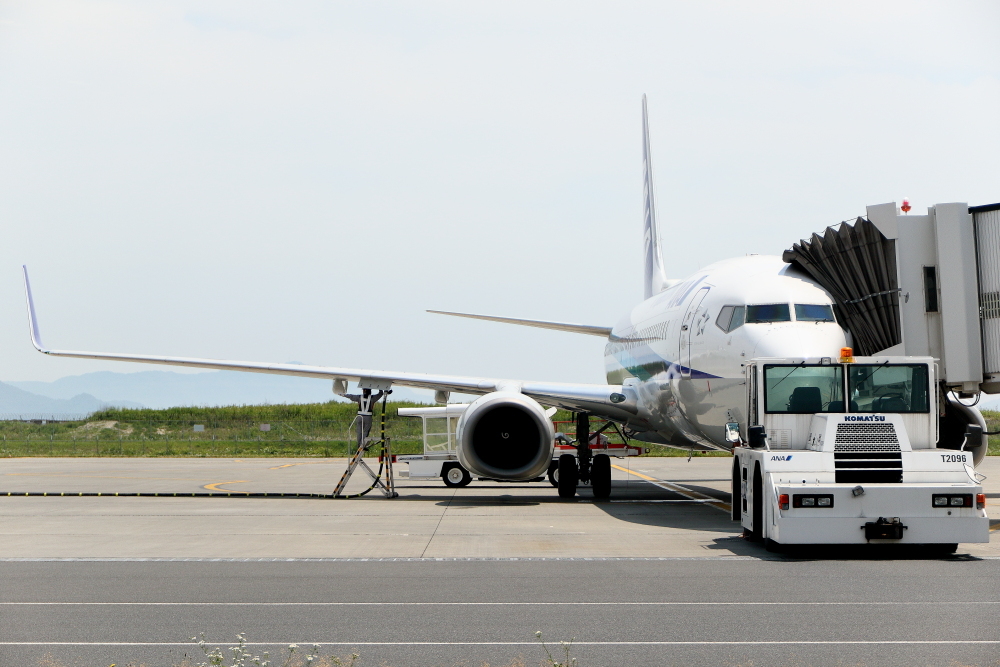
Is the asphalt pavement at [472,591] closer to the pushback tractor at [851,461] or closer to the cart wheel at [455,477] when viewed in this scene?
the pushback tractor at [851,461]

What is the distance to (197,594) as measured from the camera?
8.63m

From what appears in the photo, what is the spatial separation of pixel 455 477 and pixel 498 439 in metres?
4.52

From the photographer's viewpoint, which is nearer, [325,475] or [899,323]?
[899,323]

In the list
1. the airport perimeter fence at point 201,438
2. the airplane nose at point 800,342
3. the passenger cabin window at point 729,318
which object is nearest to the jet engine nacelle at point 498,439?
the passenger cabin window at point 729,318

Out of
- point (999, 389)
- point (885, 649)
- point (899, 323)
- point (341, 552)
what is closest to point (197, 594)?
point (341, 552)

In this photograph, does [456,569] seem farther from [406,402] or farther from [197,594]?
[406,402]

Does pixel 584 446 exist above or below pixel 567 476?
above

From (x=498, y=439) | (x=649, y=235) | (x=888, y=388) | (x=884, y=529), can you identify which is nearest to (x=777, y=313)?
(x=888, y=388)

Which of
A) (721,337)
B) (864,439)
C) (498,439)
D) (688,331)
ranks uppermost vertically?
(688,331)

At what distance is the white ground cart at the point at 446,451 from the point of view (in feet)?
70.3

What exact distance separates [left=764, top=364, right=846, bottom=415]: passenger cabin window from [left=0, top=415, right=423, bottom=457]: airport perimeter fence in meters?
24.7

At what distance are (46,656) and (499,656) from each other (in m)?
2.59

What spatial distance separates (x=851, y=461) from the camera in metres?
11.1

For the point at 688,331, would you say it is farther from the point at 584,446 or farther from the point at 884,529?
the point at 584,446
